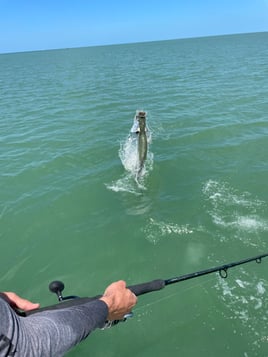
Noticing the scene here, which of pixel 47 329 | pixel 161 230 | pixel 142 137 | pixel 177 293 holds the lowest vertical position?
pixel 177 293

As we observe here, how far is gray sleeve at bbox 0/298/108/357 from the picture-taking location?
187cm

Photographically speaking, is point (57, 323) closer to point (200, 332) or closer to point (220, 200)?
point (200, 332)

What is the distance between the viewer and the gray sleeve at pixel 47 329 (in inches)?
73.7

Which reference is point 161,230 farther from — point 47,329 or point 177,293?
point 47,329

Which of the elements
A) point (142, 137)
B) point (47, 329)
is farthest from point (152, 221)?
point (47, 329)

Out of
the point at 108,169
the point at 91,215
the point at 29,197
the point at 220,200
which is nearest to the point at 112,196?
the point at 91,215

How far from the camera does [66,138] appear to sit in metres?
15.9

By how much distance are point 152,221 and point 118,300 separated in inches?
249

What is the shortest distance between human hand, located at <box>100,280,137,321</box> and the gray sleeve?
0.15 meters

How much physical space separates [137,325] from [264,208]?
5.22m

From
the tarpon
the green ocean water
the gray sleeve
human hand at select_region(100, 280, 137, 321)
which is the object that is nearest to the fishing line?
the green ocean water

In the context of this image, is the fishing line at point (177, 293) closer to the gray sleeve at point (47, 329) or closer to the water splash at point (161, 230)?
the water splash at point (161, 230)

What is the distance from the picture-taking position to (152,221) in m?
9.09

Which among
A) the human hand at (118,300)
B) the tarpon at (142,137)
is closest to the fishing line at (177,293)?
the human hand at (118,300)
